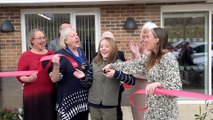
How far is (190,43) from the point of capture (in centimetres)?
753

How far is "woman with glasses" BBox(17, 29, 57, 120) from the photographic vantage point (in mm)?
3893

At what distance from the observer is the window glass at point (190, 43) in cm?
741

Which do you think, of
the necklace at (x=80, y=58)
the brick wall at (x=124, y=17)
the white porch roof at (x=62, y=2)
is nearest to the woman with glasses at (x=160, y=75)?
the necklace at (x=80, y=58)

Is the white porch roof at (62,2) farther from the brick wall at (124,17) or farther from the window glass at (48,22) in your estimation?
the window glass at (48,22)

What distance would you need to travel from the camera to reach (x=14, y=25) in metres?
7.11

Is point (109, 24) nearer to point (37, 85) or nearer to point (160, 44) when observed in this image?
point (37, 85)

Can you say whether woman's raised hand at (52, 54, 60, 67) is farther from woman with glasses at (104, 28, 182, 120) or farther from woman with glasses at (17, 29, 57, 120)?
woman with glasses at (104, 28, 182, 120)

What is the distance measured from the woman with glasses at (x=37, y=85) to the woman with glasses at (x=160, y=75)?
1.35 m

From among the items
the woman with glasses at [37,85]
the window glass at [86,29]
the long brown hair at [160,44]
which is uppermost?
the window glass at [86,29]

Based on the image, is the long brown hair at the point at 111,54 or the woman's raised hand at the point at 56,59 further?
the long brown hair at the point at 111,54

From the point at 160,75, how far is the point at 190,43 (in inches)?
189

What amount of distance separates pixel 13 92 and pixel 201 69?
437cm

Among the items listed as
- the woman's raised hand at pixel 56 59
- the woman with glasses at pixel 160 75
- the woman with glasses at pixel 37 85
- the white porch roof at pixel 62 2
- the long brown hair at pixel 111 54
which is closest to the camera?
the woman with glasses at pixel 160 75

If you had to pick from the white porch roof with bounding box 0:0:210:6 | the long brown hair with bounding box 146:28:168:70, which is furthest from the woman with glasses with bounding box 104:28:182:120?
the white porch roof with bounding box 0:0:210:6
